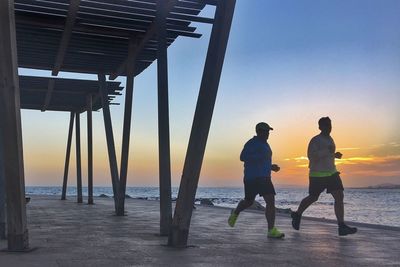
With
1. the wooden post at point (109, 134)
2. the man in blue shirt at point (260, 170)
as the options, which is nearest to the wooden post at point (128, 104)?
the wooden post at point (109, 134)

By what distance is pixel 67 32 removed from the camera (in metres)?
10.1

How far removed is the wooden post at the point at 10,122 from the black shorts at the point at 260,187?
141 inches

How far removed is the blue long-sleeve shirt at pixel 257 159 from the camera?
7.91 meters

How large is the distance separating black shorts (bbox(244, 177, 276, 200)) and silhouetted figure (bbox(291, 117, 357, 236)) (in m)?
0.88

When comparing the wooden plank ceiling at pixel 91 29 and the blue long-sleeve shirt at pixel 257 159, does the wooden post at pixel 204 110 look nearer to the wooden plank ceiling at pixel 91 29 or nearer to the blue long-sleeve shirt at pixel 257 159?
the blue long-sleeve shirt at pixel 257 159

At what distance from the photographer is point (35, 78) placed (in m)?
15.8

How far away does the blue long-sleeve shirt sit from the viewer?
7906mm

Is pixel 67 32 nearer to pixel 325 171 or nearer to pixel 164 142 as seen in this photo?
pixel 164 142

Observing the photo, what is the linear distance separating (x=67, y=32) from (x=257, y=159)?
189 inches

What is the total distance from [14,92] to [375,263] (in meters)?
4.39

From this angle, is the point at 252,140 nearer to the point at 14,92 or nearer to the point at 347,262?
the point at 347,262

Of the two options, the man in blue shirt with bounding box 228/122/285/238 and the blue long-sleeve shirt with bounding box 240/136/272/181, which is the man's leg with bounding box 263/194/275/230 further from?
the blue long-sleeve shirt with bounding box 240/136/272/181

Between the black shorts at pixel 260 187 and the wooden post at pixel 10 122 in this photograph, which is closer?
the wooden post at pixel 10 122

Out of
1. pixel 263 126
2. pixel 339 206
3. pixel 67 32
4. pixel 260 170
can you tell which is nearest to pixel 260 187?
pixel 260 170
